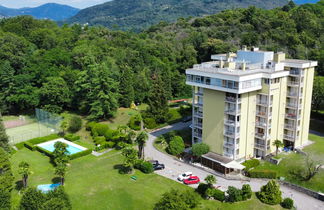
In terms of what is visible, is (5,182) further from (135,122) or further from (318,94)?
(318,94)

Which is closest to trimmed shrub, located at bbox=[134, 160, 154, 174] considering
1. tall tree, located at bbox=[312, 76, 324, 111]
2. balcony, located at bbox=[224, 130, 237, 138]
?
balcony, located at bbox=[224, 130, 237, 138]

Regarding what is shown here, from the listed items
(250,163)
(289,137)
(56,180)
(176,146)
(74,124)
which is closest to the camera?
(56,180)

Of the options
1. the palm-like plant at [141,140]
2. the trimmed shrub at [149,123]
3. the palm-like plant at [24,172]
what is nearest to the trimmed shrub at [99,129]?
the trimmed shrub at [149,123]

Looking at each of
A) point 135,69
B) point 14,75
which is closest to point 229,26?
point 135,69

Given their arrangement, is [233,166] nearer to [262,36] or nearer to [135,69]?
[135,69]

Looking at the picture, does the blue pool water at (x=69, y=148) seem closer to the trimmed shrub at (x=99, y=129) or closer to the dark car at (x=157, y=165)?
the trimmed shrub at (x=99, y=129)

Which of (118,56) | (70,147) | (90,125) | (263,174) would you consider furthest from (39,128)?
(263,174)

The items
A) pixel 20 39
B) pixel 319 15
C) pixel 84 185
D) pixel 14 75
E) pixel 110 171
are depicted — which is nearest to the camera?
pixel 84 185
